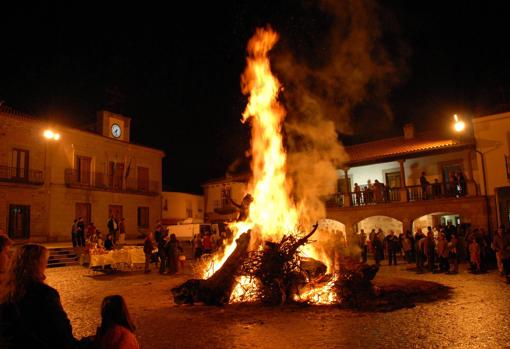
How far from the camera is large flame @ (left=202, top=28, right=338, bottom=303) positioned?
1239 cm

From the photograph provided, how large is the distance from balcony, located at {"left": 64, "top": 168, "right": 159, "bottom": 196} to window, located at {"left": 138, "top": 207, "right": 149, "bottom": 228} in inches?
55.6

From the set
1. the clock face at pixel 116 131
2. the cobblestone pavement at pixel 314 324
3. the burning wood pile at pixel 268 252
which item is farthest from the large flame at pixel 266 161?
the clock face at pixel 116 131

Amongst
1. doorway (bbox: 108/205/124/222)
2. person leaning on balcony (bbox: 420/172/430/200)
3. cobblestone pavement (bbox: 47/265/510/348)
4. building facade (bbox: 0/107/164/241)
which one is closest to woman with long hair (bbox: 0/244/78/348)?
cobblestone pavement (bbox: 47/265/510/348)

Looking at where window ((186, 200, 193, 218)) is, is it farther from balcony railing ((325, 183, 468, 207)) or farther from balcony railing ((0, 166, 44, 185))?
balcony railing ((325, 183, 468, 207))

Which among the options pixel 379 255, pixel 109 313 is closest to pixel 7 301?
pixel 109 313

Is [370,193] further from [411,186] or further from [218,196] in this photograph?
[218,196]

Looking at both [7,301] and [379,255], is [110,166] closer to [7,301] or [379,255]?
[379,255]

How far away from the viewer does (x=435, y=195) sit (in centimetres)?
2233

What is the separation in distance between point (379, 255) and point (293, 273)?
950 cm

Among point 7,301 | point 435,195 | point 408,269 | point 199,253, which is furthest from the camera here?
point 435,195

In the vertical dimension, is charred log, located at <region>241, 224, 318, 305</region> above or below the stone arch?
below

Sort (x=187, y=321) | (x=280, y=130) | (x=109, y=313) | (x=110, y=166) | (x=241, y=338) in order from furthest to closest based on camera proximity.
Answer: (x=110, y=166)
(x=280, y=130)
(x=187, y=321)
(x=241, y=338)
(x=109, y=313)

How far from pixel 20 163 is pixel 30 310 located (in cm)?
2642

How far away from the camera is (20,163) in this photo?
2547 cm
